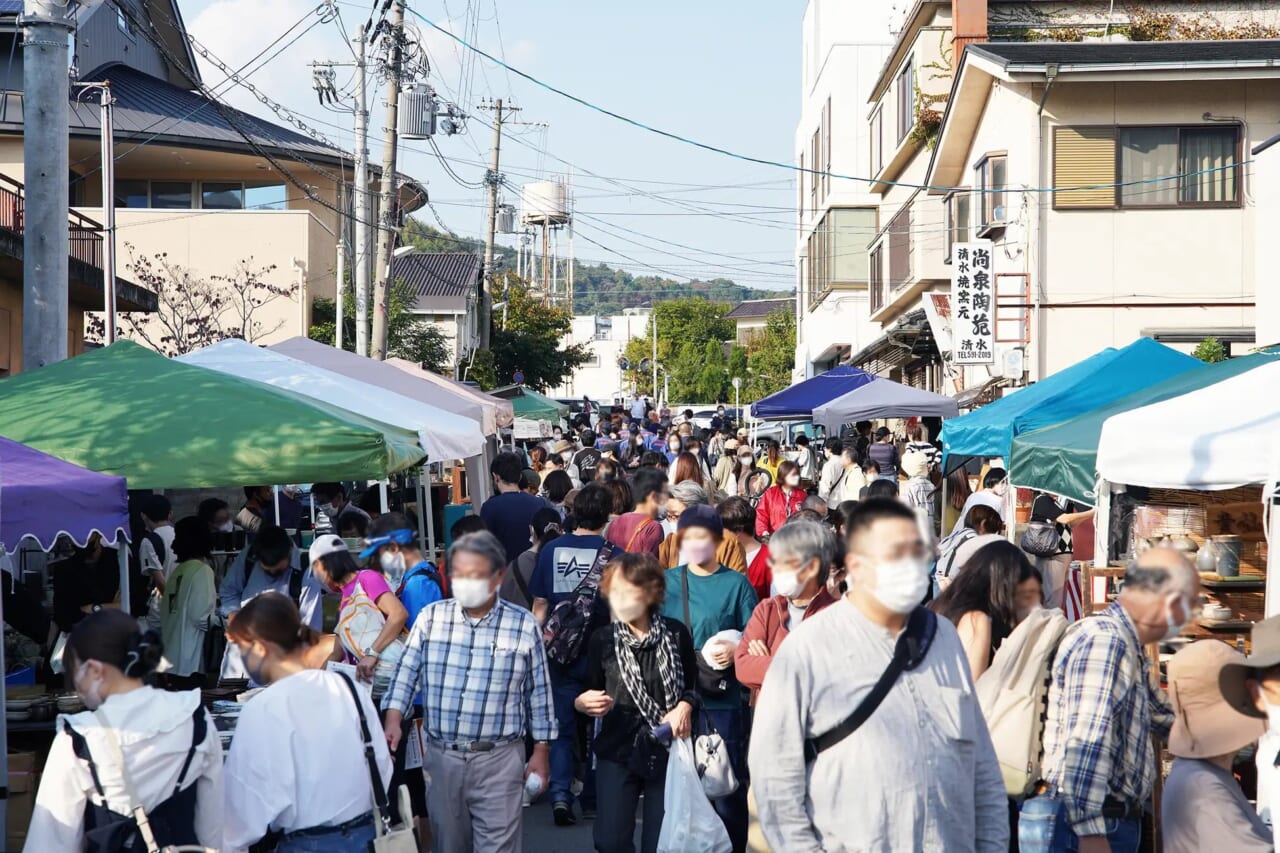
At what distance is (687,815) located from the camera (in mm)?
5746

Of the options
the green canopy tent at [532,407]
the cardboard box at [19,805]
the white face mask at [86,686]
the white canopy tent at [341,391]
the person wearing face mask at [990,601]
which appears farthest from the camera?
the green canopy tent at [532,407]

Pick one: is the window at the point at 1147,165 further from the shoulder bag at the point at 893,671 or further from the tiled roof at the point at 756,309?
the tiled roof at the point at 756,309

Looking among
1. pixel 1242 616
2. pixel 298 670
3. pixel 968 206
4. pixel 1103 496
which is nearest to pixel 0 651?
pixel 298 670

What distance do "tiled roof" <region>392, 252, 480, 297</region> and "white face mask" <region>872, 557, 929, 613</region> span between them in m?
49.3

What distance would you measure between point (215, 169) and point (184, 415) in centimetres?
2849

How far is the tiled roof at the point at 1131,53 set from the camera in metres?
19.4

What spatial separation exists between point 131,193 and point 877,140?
19.4 metres

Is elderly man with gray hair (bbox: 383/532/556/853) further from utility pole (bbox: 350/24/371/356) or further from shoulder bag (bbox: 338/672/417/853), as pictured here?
utility pole (bbox: 350/24/371/356)

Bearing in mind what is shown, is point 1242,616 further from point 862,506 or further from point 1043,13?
point 1043,13

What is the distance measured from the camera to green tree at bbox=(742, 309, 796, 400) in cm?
9036

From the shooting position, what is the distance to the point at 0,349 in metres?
19.6

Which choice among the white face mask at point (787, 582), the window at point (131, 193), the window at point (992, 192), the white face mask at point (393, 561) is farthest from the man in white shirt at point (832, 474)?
the window at point (131, 193)

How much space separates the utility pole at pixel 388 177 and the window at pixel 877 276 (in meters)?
14.5

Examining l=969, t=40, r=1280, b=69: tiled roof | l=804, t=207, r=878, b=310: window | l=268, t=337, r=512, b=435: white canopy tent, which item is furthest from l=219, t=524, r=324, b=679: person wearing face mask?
l=804, t=207, r=878, b=310: window
